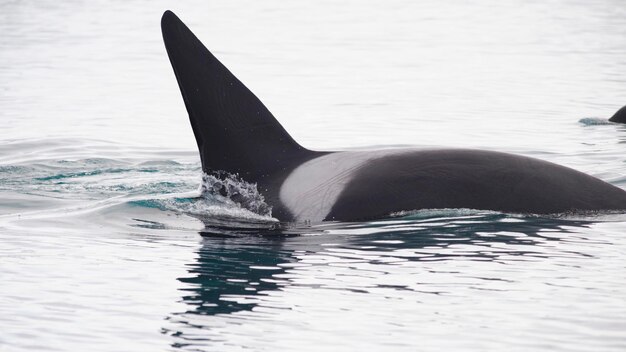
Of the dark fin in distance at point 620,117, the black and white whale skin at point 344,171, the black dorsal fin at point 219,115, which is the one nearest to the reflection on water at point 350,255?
the black and white whale skin at point 344,171

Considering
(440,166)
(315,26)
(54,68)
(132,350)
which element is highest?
(315,26)

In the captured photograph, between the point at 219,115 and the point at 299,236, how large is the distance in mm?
1569

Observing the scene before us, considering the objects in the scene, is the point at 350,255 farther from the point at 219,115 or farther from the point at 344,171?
the point at 219,115

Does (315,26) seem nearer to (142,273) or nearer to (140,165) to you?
(140,165)

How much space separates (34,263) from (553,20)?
158ft

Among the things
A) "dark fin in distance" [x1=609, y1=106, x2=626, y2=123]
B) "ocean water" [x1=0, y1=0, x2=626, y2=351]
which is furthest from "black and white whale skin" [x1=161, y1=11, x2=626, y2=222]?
"dark fin in distance" [x1=609, y1=106, x2=626, y2=123]

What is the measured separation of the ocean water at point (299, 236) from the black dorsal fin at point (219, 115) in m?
0.45

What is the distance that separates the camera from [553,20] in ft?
182

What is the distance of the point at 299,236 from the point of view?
1044cm

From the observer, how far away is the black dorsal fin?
11.2 metres

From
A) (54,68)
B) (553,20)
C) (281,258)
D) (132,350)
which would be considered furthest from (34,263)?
(553,20)

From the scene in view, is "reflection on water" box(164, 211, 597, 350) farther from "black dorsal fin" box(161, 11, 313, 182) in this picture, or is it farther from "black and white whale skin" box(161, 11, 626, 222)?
"black dorsal fin" box(161, 11, 313, 182)

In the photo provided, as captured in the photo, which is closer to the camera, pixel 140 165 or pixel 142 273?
pixel 142 273

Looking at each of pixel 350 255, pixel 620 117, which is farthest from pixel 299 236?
pixel 620 117
